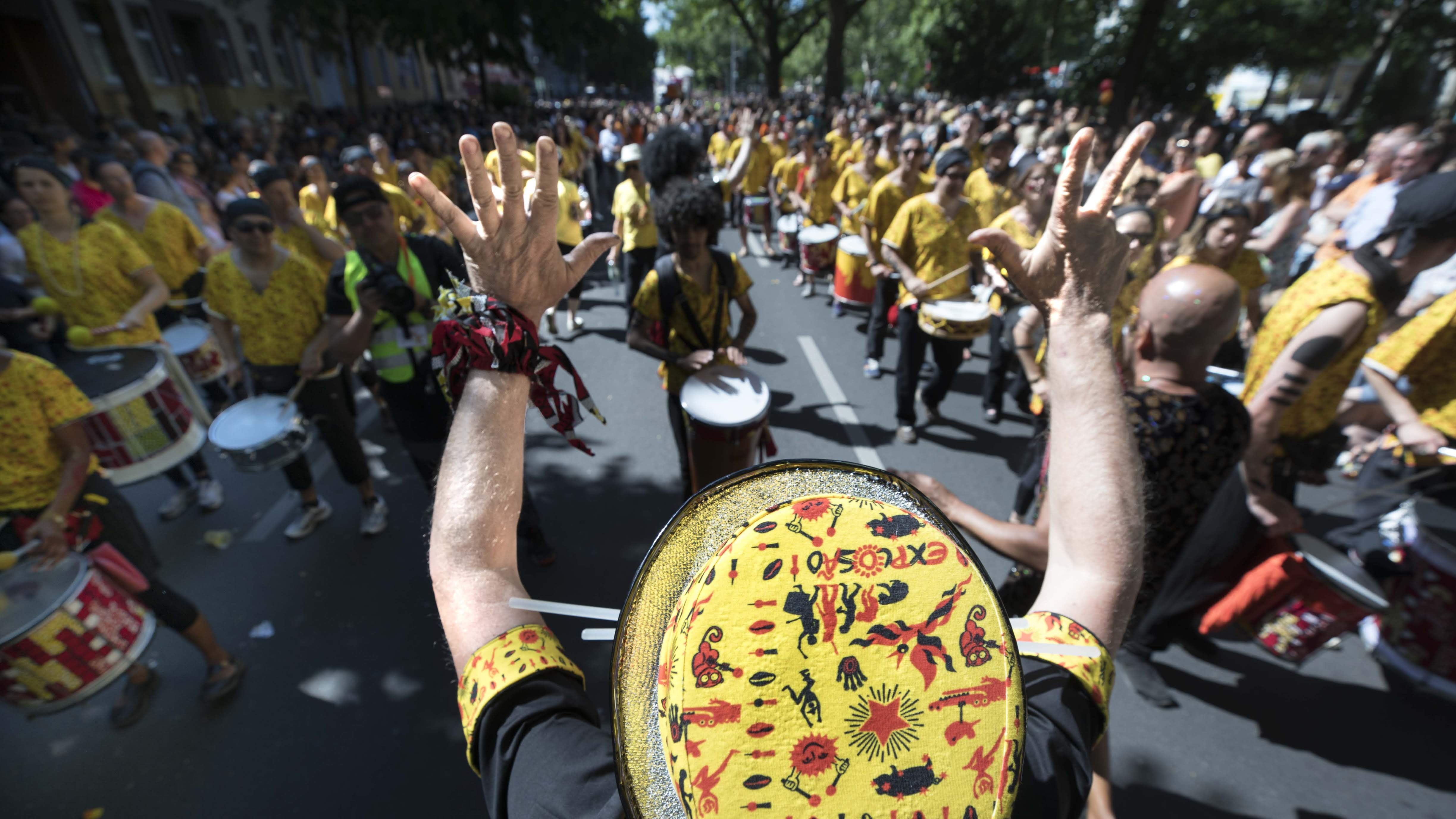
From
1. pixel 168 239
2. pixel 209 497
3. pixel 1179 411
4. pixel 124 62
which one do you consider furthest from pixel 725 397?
pixel 124 62

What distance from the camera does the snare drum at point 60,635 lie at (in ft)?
6.88

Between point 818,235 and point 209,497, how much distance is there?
630 cm

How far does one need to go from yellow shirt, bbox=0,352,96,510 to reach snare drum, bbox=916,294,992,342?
4553mm

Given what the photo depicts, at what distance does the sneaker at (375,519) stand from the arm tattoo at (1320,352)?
4898mm

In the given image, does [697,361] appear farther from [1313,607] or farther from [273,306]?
[1313,607]

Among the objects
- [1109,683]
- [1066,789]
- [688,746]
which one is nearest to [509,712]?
[688,746]

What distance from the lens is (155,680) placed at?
2.93 meters

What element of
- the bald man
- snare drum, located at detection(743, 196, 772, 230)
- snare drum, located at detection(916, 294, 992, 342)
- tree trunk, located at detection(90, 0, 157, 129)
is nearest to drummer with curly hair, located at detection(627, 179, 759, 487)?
snare drum, located at detection(916, 294, 992, 342)

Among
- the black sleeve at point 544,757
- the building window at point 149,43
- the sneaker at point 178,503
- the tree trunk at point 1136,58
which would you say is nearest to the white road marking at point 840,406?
the black sleeve at point 544,757

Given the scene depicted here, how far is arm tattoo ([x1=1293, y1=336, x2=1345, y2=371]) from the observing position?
92.5 inches

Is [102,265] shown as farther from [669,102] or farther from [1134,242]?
[669,102]

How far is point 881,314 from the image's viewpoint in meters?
5.82

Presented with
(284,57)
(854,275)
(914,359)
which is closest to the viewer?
(914,359)

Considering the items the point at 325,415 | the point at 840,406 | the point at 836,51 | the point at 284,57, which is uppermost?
the point at 836,51
